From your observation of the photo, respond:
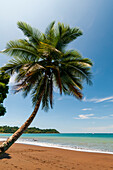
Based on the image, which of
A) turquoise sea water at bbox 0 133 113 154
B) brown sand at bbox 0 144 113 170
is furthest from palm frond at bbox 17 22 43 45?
turquoise sea water at bbox 0 133 113 154

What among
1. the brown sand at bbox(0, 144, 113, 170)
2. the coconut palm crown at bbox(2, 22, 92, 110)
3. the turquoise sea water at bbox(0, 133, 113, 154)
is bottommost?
the turquoise sea water at bbox(0, 133, 113, 154)

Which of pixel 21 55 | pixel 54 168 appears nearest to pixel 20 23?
pixel 21 55

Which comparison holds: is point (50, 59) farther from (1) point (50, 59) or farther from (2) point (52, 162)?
(2) point (52, 162)

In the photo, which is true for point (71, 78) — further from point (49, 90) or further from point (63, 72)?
point (49, 90)

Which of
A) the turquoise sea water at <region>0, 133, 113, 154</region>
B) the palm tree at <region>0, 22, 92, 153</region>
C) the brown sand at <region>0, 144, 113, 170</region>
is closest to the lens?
the brown sand at <region>0, 144, 113, 170</region>

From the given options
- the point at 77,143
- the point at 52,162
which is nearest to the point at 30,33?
the point at 52,162

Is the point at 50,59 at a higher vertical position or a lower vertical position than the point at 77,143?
higher

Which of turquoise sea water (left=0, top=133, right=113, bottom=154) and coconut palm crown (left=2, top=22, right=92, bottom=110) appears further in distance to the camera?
turquoise sea water (left=0, top=133, right=113, bottom=154)

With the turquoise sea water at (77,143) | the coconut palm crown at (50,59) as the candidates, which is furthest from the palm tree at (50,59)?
the turquoise sea water at (77,143)

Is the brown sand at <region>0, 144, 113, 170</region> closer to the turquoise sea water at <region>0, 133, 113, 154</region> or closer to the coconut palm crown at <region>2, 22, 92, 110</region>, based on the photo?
the coconut palm crown at <region>2, 22, 92, 110</region>

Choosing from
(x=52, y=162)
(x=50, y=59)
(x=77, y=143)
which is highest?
(x=50, y=59)

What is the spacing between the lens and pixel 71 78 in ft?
25.9

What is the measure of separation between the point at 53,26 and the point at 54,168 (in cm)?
831

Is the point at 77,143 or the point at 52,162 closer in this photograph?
the point at 52,162
